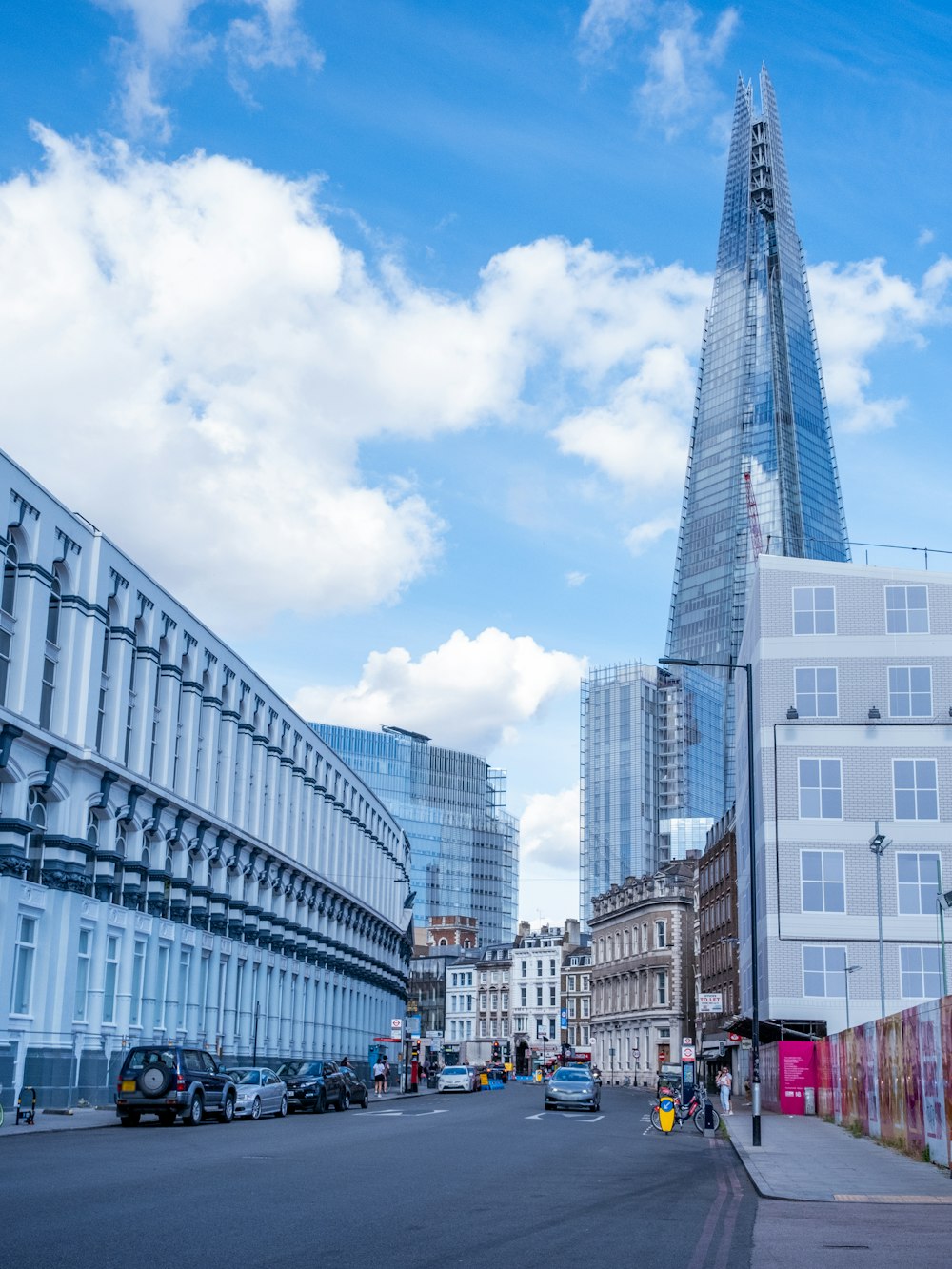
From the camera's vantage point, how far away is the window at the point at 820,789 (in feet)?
187

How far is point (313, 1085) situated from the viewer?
46.6 m

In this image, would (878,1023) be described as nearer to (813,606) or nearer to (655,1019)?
(813,606)

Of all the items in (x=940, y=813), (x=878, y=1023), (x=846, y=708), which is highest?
(x=846, y=708)

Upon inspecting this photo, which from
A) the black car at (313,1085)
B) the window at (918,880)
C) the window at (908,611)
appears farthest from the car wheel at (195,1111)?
the window at (908,611)

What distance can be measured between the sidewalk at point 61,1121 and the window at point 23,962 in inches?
114

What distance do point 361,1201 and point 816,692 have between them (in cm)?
4412

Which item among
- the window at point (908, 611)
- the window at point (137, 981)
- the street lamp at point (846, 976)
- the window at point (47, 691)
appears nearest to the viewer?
the window at point (47, 691)

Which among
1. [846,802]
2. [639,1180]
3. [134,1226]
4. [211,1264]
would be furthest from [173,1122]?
[846,802]

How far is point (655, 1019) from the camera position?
118 m

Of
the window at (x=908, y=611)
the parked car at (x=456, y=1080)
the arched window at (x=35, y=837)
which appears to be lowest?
the parked car at (x=456, y=1080)

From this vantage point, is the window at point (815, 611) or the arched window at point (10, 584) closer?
the arched window at point (10, 584)

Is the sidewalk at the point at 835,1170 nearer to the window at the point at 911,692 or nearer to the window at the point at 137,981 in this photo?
the window at the point at 137,981

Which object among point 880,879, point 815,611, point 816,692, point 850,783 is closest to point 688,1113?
point 880,879

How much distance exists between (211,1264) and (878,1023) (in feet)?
73.8
